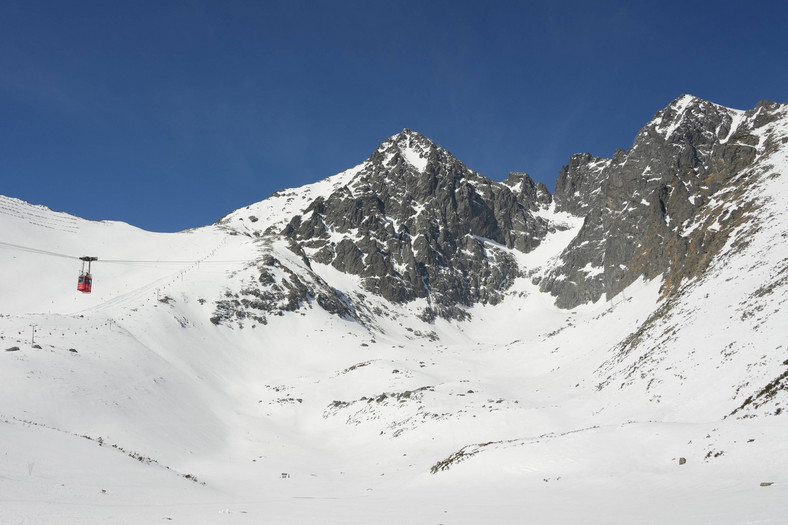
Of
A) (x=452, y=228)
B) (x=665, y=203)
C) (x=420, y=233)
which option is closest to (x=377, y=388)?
(x=665, y=203)

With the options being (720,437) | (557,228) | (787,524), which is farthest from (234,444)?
(557,228)

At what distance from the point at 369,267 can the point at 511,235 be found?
74967mm

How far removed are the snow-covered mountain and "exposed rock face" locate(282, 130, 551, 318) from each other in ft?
65.0

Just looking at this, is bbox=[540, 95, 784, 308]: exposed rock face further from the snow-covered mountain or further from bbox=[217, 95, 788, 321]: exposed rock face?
the snow-covered mountain

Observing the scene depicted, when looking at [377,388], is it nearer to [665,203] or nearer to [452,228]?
[665,203]

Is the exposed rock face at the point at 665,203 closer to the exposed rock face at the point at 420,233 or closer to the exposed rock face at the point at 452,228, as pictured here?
the exposed rock face at the point at 452,228

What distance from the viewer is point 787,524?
6914mm

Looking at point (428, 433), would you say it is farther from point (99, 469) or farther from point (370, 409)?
point (99, 469)

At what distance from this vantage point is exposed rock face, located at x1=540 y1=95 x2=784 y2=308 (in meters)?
51.8

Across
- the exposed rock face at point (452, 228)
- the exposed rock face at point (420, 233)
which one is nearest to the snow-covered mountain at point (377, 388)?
the exposed rock face at point (452, 228)

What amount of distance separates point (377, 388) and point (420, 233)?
116m

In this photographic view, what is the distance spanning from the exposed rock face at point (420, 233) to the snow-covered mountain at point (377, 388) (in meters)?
19.8

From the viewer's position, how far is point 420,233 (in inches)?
6452

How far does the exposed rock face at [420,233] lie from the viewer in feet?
477
